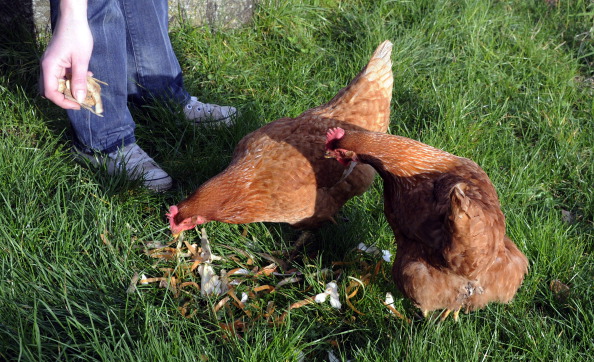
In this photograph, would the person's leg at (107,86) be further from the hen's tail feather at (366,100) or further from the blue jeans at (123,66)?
the hen's tail feather at (366,100)

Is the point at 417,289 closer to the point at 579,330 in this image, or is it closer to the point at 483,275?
the point at 483,275

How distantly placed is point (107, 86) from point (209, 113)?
794 millimetres

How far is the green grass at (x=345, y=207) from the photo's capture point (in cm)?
245

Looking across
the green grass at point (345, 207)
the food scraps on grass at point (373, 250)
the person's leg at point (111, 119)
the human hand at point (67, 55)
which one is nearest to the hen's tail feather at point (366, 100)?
the green grass at point (345, 207)

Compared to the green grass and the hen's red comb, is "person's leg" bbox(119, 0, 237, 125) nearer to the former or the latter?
the green grass

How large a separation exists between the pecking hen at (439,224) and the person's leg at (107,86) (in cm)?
140

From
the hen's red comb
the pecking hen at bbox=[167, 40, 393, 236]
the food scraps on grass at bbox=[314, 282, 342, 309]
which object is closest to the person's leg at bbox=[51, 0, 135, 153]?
the pecking hen at bbox=[167, 40, 393, 236]

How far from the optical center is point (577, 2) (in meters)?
5.06

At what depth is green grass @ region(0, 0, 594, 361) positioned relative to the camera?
245 cm

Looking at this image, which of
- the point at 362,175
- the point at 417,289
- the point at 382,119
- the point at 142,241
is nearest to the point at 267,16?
the point at 382,119

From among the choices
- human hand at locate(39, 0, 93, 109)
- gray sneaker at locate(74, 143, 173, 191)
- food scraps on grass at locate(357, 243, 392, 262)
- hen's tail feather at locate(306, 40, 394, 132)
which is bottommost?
food scraps on grass at locate(357, 243, 392, 262)

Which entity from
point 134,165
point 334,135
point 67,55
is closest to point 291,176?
point 334,135

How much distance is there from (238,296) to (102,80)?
1.53m

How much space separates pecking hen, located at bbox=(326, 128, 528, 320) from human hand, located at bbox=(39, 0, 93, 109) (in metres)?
1.24
